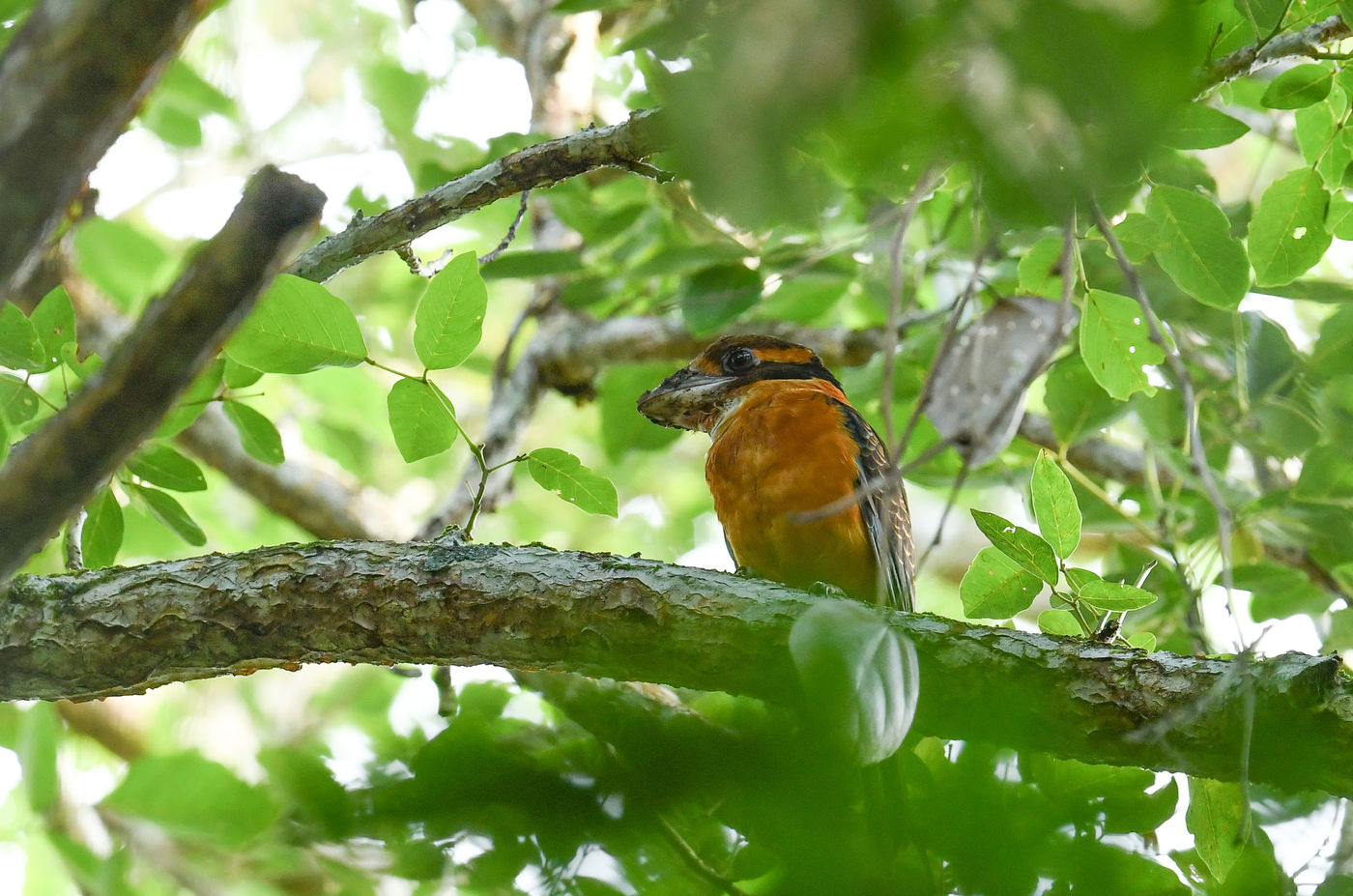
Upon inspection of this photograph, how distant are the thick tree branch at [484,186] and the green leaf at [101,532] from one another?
100cm

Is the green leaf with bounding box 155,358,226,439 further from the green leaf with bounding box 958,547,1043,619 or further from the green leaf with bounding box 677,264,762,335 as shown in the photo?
the green leaf with bounding box 958,547,1043,619

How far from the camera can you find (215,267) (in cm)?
154

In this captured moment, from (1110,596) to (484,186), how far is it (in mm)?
1890

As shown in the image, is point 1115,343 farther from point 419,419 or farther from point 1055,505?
point 419,419

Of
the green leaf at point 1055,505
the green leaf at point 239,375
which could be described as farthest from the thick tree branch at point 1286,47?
the green leaf at point 239,375

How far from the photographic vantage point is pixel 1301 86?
9.37 ft

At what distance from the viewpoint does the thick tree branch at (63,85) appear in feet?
4.73

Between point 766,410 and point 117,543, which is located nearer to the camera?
point 117,543

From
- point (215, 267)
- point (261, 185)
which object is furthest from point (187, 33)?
point (215, 267)

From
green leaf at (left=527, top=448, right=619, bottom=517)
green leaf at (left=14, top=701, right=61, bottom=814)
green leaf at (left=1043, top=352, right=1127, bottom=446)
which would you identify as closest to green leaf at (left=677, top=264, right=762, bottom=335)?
green leaf at (left=1043, top=352, right=1127, bottom=446)

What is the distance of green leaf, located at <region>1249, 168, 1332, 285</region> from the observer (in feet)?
10.00

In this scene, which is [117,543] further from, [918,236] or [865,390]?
[918,236]

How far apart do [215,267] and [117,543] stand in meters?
2.15

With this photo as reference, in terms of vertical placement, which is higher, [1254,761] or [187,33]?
[187,33]
